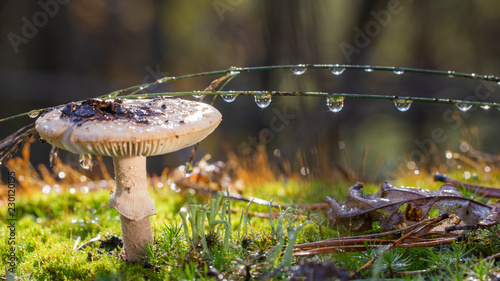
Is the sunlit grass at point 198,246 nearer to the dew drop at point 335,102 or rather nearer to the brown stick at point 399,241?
the brown stick at point 399,241

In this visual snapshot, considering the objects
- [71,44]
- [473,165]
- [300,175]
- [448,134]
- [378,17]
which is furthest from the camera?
[71,44]

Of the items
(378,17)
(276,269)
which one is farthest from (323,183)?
(378,17)

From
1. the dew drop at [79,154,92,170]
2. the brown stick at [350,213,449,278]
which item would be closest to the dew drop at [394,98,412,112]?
the brown stick at [350,213,449,278]

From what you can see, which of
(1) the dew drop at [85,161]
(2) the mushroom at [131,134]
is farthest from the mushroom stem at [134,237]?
(1) the dew drop at [85,161]

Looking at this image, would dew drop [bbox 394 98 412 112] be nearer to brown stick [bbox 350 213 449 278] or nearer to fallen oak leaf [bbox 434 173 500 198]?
brown stick [bbox 350 213 449 278]

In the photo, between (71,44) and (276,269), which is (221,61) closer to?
(71,44)
